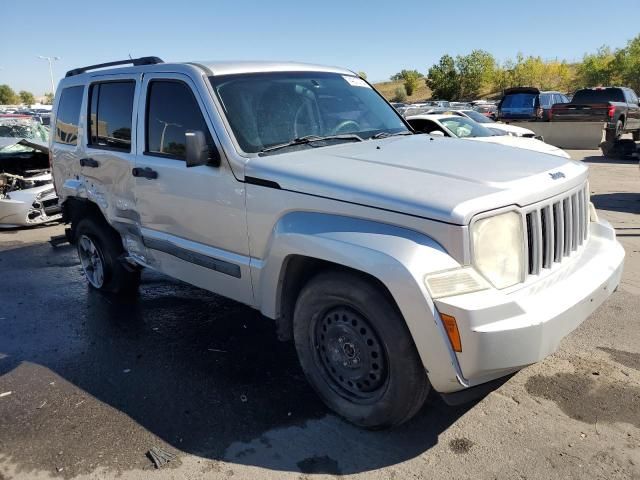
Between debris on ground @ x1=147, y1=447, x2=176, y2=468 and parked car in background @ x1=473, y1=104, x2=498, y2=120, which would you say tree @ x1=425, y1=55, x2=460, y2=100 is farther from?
debris on ground @ x1=147, y1=447, x2=176, y2=468

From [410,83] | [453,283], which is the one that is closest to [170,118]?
[453,283]

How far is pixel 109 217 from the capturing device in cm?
481

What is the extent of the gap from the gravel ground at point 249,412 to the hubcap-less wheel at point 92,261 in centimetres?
54

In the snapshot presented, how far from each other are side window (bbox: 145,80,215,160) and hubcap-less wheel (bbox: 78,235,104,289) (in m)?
1.67

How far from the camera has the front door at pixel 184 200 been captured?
355 centimetres

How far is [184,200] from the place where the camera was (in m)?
3.84

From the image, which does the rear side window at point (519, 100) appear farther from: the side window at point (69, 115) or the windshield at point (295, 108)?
the side window at point (69, 115)

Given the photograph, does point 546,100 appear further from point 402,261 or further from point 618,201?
point 402,261

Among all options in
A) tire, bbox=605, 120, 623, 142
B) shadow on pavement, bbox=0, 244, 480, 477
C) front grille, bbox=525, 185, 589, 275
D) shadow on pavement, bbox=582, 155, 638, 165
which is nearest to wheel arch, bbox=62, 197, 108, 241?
shadow on pavement, bbox=0, 244, 480, 477

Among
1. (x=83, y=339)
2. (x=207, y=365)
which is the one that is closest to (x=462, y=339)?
(x=207, y=365)

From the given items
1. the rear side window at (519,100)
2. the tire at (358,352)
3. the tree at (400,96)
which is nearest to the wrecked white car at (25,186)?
the tire at (358,352)

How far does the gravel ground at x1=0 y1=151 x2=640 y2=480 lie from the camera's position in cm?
285

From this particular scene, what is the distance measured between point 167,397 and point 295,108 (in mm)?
2158

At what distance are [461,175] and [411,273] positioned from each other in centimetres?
75
